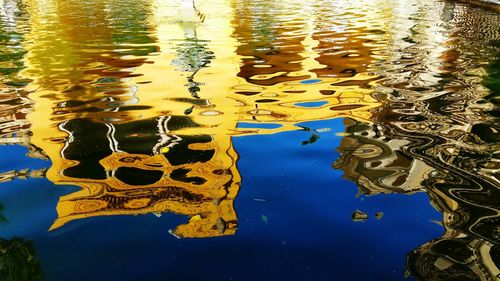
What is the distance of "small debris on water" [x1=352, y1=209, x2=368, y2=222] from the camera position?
10.6ft

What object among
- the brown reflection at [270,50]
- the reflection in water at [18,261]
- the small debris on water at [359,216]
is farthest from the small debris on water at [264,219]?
the brown reflection at [270,50]

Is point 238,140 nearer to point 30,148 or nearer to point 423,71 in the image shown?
point 30,148

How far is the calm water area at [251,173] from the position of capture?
278 centimetres

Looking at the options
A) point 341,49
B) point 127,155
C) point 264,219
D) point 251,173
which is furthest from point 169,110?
point 341,49

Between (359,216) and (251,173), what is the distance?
120 centimetres

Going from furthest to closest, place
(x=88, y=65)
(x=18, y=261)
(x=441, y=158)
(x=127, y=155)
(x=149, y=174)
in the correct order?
1. (x=88, y=65)
2. (x=127, y=155)
3. (x=441, y=158)
4. (x=149, y=174)
5. (x=18, y=261)

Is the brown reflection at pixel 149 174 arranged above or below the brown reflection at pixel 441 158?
above

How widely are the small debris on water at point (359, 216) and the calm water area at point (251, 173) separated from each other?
15 mm

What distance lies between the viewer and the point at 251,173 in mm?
4113

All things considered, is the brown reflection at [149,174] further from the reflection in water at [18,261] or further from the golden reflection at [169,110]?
the reflection in water at [18,261]

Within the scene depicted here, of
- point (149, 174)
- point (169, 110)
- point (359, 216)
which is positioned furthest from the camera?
point (169, 110)

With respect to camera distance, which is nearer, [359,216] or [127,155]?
[359,216]

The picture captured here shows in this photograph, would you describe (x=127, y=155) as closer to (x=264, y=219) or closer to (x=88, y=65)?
(x=264, y=219)

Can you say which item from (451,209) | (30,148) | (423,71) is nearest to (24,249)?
(30,148)
